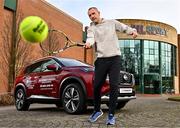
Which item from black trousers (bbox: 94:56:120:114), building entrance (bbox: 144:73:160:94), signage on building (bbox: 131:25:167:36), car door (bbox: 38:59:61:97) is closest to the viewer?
black trousers (bbox: 94:56:120:114)

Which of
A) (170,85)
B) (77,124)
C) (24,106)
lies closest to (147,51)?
(170,85)

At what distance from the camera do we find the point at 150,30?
59.0 meters

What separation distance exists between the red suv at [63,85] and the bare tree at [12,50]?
11.6m

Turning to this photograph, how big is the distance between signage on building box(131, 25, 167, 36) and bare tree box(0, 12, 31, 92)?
34.1 metres

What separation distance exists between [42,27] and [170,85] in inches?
2298

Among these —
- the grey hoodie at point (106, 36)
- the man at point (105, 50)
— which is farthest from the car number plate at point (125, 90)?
the grey hoodie at point (106, 36)

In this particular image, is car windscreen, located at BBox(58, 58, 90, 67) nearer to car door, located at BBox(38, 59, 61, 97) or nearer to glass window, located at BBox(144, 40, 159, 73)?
car door, located at BBox(38, 59, 61, 97)

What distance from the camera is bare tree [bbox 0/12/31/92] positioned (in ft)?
74.5

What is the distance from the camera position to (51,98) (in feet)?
31.1

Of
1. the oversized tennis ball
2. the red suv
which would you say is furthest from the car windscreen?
the oversized tennis ball

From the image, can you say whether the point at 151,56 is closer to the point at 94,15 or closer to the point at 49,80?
the point at 49,80

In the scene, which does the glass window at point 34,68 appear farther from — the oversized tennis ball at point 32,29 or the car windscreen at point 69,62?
the oversized tennis ball at point 32,29

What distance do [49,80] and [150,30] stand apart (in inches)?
2001

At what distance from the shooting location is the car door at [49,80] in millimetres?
9406
